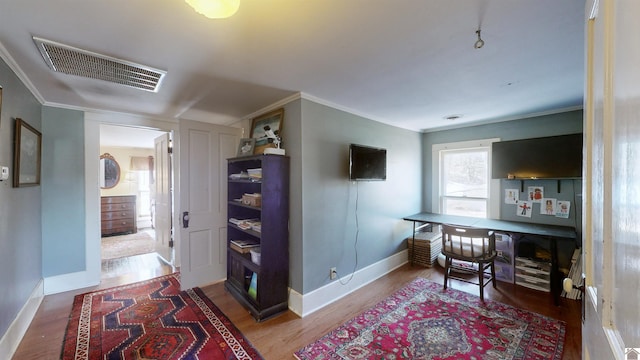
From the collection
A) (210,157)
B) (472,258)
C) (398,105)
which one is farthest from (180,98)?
(472,258)

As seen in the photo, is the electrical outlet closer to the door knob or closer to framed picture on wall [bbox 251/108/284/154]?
framed picture on wall [bbox 251/108/284/154]

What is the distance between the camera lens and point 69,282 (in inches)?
117

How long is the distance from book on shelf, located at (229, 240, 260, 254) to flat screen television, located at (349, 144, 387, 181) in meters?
1.35

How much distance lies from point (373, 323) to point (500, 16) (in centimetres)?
247

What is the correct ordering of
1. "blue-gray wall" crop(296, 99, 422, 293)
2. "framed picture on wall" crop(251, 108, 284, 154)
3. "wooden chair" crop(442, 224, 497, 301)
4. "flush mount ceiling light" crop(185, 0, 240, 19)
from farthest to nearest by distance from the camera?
1. "wooden chair" crop(442, 224, 497, 301)
2. "framed picture on wall" crop(251, 108, 284, 154)
3. "blue-gray wall" crop(296, 99, 422, 293)
4. "flush mount ceiling light" crop(185, 0, 240, 19)

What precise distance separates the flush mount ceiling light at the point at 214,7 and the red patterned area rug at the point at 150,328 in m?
2.18

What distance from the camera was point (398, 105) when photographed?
9.49 feet

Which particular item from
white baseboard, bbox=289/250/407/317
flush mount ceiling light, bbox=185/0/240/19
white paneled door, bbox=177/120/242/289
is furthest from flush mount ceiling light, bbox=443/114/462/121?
flush mount ceiling light, bbox=185/0/240/19

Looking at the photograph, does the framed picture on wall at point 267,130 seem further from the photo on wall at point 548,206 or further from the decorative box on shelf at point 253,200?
the photo on wall at point 548,206

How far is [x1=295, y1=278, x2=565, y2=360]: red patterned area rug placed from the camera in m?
1.90

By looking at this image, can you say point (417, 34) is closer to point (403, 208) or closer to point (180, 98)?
point (180, 98)

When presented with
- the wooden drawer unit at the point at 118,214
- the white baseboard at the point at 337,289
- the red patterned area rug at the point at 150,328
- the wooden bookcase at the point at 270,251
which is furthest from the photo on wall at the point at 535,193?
the wooden drawer unit at the point at 118,214

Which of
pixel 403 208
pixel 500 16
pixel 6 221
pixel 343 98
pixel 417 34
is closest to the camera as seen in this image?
pixel 500 16

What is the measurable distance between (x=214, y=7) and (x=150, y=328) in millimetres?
2585
